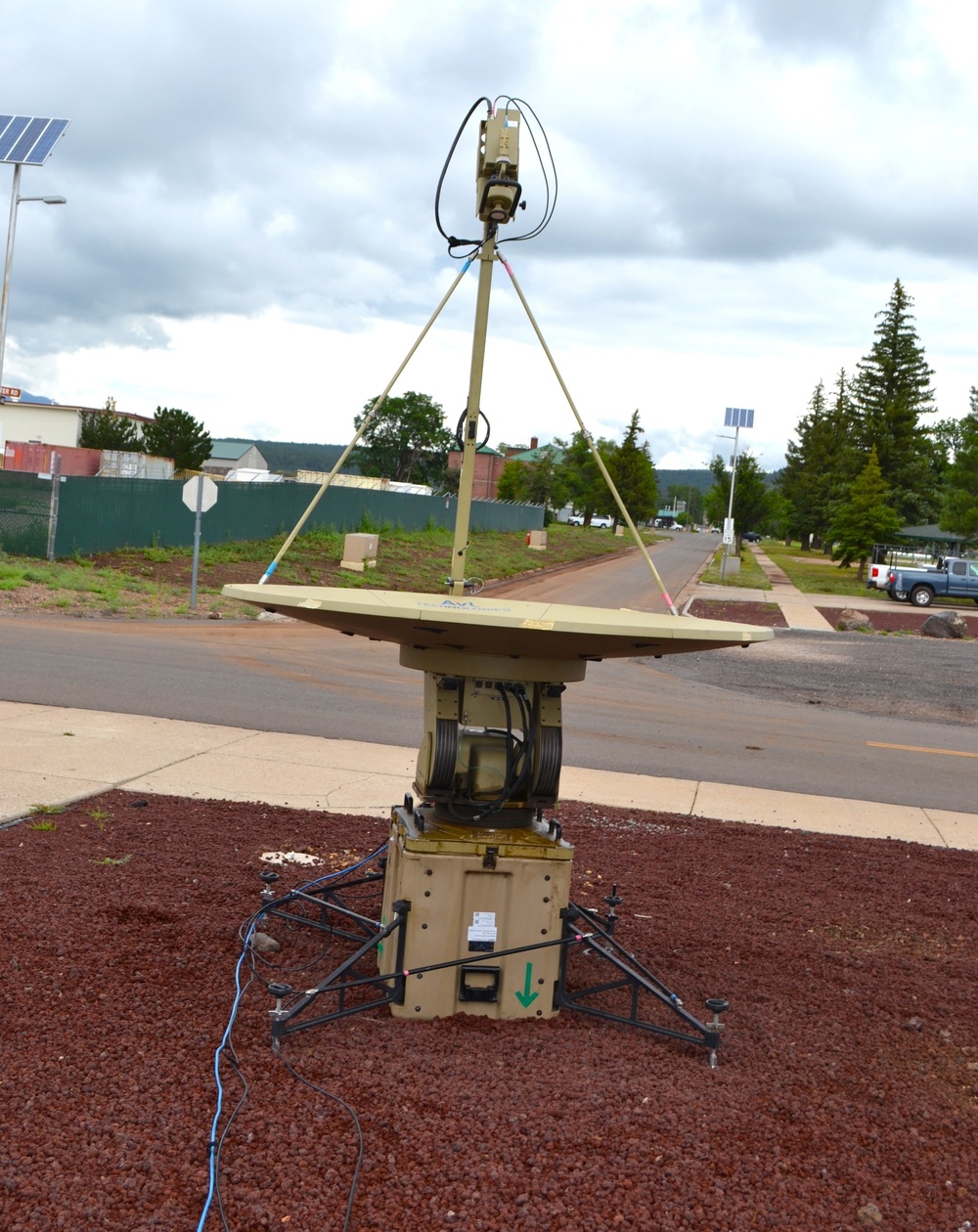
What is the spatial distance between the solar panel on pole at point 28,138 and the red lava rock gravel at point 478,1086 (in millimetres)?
26111

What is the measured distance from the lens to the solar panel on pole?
27.1 meters

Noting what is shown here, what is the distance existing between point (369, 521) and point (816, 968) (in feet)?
111

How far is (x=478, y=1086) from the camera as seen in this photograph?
356cm

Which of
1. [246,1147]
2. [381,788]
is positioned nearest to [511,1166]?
[246,1147]

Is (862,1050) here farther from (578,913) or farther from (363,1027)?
(363,1027)

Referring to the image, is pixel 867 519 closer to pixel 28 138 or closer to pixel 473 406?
pixel 28 138

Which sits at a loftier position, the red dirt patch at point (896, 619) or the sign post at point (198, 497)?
the sign post at point (198, 497)

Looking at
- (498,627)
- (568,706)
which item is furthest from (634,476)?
(498,627)

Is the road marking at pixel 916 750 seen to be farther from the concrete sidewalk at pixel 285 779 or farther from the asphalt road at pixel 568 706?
the concrete sidewalk at pixel 285 779

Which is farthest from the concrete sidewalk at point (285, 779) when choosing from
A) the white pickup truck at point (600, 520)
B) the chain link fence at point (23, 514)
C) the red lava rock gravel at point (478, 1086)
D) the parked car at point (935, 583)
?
the white pickup truck at point (600, 520)

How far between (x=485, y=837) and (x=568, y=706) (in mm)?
8864

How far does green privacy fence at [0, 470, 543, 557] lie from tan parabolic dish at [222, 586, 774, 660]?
2030 centimetres

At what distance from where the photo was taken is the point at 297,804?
296 inches

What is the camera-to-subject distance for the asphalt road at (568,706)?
10180 millimetres
